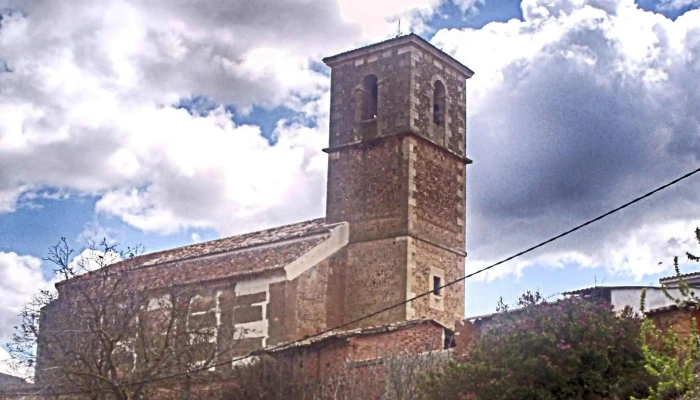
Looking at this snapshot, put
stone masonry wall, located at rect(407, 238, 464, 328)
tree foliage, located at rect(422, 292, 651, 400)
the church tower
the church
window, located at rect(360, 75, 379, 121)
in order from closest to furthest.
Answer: tree foliage, located at rect(422, 292, 651, 400)
the church
stone masonry wall, located at rect(407, 238, 464, 328)
the church tower
window, located at rect(360, 75, 379, 121)

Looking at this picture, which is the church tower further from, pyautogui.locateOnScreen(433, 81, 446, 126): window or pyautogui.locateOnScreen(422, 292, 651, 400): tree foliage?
pyautogui.locateOnScreen(422, 292, 651, 400): tree foliage

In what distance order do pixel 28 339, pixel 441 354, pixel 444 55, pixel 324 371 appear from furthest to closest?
pixel 444 55, pixel 28 339, pixel 324 371, pixel 441 354

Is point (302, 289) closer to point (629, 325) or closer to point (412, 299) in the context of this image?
point (412, 299)

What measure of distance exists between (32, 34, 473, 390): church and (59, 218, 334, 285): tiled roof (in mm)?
72

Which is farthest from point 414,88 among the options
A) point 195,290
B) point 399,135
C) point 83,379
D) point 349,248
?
point 83,379

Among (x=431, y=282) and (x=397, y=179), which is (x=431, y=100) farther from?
(x=431, y=282)

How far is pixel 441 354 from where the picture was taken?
79.6 feet

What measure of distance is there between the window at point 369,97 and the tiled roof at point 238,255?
3.79m

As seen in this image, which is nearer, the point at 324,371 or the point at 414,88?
the point at 324,371

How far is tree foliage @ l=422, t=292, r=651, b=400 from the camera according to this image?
61.5 ft

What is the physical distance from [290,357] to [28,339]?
7.49 metres

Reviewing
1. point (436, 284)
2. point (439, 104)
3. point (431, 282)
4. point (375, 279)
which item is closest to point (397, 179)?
point (375, 279)

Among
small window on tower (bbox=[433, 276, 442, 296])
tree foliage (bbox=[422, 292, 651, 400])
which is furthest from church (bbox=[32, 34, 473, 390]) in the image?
tree foliage (bbox=[422, 292, 651, 400])

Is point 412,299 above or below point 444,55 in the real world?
below
